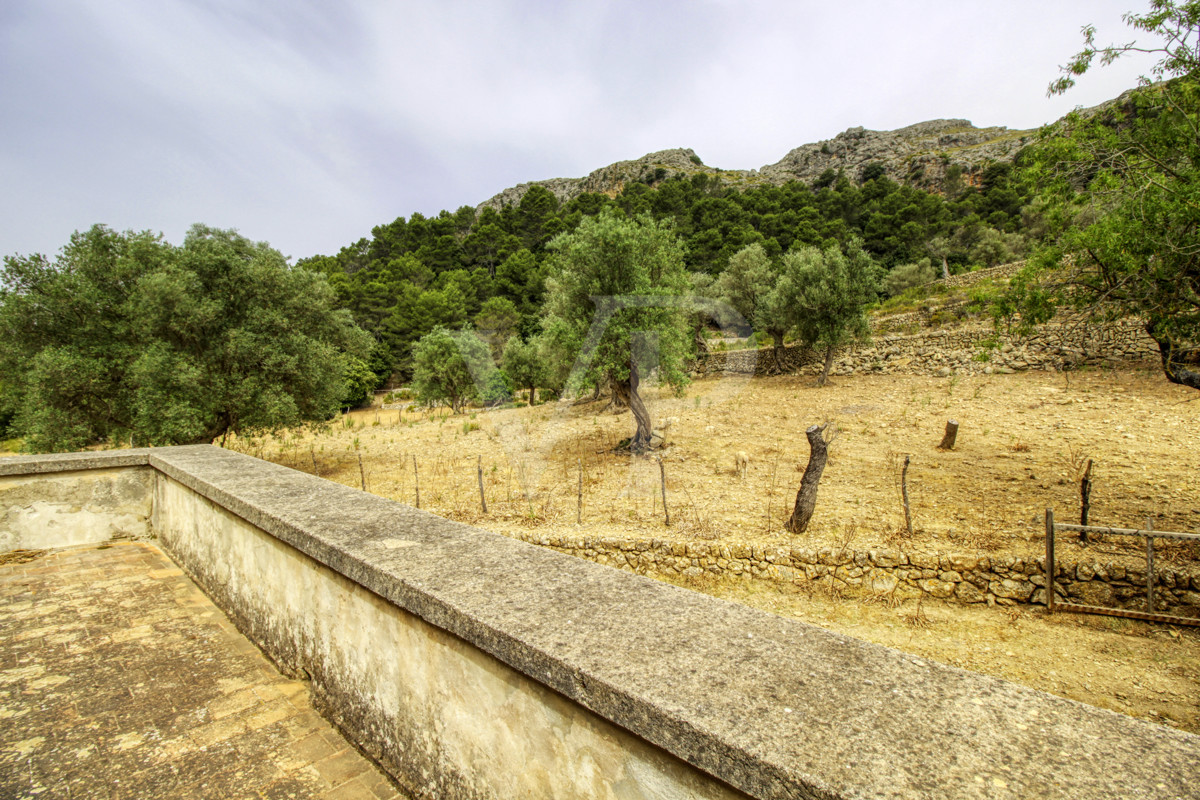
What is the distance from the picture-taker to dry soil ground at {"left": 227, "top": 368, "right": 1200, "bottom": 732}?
19.2 ft

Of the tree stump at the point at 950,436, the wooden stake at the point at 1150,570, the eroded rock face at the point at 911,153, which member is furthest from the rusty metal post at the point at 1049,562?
the eroded rock face at the point at 911,153

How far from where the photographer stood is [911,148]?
309 feet

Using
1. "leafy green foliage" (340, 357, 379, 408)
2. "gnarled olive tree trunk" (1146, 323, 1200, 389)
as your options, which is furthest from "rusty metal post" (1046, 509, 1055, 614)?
"leafy green foliage" (340, 357, 379, 408)

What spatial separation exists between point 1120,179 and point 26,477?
38.1 ft

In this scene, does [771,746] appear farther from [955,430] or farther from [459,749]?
[955,430]

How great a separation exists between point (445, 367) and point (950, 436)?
22954mm

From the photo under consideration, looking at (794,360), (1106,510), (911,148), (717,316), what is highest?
(911,148)

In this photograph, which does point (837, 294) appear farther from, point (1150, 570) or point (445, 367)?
point (445, 367)

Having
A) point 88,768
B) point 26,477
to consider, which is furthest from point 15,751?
point 26,477

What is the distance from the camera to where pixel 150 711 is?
215 centimetres

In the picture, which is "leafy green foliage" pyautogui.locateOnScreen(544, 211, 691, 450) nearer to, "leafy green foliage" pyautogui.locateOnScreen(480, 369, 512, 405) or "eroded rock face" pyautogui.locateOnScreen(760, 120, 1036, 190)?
"leafy green foliage" pyautogui.locateOnScreen(480, 369, 512, 405)

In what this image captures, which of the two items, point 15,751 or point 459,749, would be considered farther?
point 15,751

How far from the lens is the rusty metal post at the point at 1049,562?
242 inches

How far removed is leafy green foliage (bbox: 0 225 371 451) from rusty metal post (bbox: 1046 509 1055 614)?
13.2 meters
